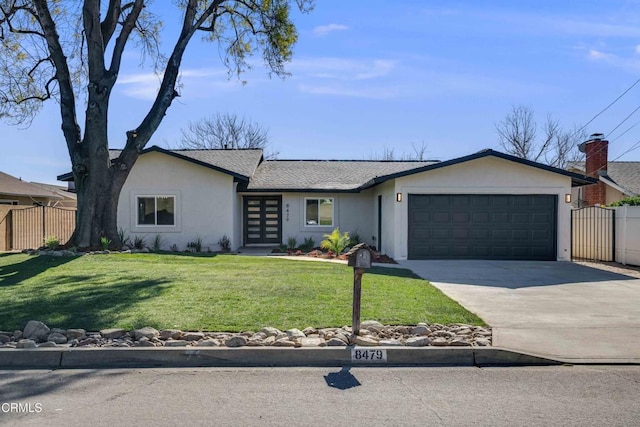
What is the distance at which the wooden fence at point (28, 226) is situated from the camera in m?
18.4

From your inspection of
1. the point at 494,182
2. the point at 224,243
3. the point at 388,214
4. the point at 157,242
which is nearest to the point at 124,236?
the point at 157,242

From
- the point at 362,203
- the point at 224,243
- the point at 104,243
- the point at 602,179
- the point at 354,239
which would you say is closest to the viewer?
the point at 104,243

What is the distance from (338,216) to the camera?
70.0ft

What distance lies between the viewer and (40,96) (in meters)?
18.6

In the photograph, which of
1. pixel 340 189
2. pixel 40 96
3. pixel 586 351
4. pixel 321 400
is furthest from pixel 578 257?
pixel 40 96

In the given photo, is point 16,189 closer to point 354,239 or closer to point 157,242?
point 157,242

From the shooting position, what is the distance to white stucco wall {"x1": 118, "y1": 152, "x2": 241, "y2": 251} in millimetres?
19469

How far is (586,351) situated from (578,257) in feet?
43.2

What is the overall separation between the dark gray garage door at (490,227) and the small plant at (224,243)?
7.51 metres

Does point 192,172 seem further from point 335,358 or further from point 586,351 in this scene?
point 586,351

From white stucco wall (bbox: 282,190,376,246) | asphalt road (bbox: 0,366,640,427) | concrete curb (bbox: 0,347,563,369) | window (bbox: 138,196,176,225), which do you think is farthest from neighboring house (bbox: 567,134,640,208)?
asphalt road (bbox: 0,366,640,427)

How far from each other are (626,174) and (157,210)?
24727 millimetres

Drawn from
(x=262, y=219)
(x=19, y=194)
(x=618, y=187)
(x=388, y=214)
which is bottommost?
(x=262, y=219)

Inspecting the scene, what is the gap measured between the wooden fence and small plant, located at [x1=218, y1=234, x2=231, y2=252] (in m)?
7.11
